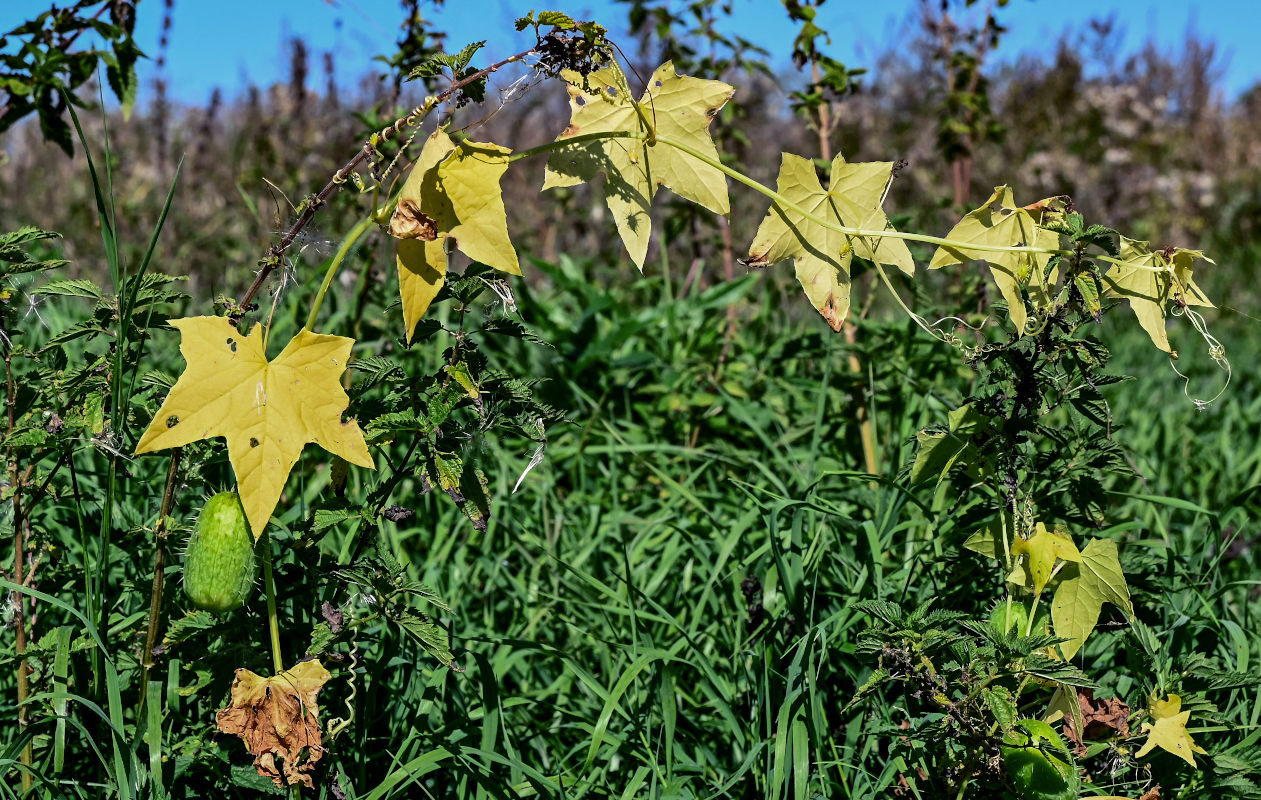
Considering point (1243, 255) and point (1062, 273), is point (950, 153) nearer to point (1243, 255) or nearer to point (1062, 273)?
point (1062, 273)

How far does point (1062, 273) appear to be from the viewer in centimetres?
123

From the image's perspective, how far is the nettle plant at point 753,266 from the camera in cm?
90

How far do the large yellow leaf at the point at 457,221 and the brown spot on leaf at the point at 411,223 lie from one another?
1 centimetres

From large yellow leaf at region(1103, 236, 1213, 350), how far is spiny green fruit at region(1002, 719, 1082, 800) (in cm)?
46

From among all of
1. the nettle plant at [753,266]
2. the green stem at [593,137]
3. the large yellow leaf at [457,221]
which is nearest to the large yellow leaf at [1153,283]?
the nettle plant at [753,266]

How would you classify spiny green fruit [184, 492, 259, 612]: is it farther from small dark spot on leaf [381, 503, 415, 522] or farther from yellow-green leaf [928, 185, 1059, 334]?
yellow-green leaf [928, 185, 1059, 334]

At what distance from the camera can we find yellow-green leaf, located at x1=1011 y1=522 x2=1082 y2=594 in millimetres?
1078

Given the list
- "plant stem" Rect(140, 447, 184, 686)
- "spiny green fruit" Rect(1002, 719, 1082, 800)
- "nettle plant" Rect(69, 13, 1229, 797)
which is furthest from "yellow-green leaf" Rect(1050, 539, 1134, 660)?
"plant stem" Rect(140, 447, 184, 686)

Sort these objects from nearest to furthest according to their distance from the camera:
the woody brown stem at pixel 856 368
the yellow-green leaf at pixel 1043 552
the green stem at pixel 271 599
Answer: the green stem at pixel 271 599
the yellow-green leaf at pixel 1043 552
the woody brown stem at pixel 856 368

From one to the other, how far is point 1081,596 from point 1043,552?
0.31 ft

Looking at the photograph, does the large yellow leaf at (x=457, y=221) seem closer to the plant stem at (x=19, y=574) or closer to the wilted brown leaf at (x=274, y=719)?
the wilted brown leaf at (x=274, y=719)

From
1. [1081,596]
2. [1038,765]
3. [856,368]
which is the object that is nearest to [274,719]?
[1038,765]

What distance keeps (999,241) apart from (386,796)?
1.00 m

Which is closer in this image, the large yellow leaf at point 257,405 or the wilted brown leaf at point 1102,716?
the large yellow leaf at point 257,405
